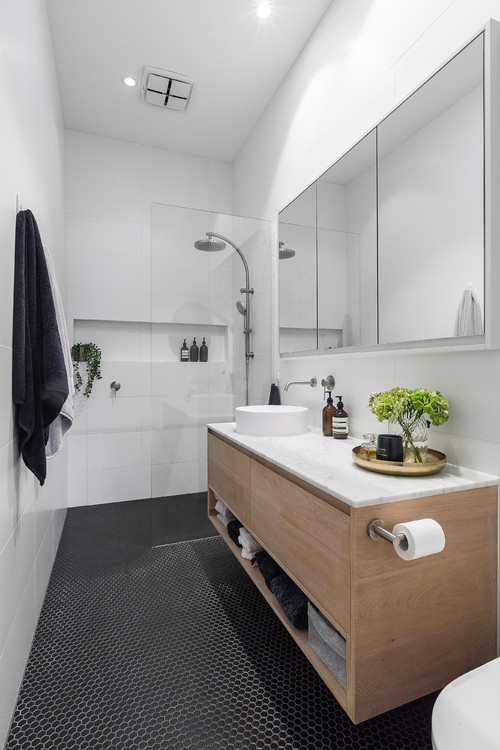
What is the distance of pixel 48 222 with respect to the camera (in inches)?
78.4

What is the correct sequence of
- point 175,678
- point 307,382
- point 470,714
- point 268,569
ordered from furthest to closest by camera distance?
point 307,382 < point 268,569 < point 175,678 < point 470,714

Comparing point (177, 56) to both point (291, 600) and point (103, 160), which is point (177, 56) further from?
point (291, 600)

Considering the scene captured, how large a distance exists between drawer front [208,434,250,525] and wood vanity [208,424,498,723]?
0.40 m

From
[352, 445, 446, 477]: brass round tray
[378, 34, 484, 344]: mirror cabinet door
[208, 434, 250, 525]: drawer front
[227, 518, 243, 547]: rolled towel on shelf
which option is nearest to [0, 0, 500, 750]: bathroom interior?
[378, 34, 484, 344]: mirror cabinet door

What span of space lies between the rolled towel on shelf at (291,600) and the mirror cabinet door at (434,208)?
0.97 meters

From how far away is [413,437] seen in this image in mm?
1222

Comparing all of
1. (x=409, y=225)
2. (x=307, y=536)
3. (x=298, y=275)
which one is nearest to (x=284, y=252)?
(x=298, y=275)

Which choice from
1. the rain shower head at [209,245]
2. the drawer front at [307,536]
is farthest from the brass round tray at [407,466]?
the rain shower head at [209,245]

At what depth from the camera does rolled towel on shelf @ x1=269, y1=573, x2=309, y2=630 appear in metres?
1.29

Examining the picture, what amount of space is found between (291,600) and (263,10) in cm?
267

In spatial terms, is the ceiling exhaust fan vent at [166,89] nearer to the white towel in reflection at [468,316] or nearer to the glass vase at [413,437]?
the white towel in reflection at [468,316]

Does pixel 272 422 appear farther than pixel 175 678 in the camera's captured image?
Yes

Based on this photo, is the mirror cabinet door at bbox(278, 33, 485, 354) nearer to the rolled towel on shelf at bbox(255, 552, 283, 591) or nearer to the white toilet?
the white toilet

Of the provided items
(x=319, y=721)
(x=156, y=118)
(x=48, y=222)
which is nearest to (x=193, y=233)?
(x=48, y=222)
